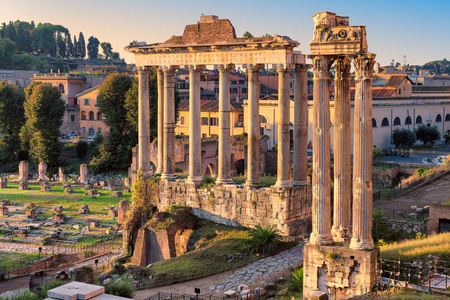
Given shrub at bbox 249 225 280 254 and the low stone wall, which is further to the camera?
the low stone wall

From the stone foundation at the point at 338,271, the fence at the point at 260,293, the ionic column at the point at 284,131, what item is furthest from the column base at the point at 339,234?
the ionic column at the point at 284,131

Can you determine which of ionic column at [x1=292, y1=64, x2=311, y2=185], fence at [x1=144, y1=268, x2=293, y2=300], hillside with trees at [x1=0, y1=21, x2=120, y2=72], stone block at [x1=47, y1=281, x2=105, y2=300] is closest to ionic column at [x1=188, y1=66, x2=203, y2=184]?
ionic column at [x1=292, y1=64, x2=311, y2=185]

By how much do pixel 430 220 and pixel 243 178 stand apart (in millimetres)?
8481

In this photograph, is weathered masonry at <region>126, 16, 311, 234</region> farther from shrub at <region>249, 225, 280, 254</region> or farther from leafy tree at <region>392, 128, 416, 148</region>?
leafy tree at <region>392, 128, 416, 148</region>

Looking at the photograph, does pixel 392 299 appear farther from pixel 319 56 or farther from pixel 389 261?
pixel 319 56

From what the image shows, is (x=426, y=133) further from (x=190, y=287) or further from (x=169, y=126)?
(x=190, y=287)

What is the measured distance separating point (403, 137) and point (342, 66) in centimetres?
4573

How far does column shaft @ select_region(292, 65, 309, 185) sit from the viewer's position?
1027 inches

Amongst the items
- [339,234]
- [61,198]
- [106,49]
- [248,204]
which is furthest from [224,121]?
[106,49]

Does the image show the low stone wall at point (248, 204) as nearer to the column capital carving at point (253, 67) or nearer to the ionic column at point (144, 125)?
the ionic column at point (144, 125)

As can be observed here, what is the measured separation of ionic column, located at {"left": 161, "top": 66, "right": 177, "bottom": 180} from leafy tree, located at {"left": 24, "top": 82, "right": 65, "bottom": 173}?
36877 millimetres

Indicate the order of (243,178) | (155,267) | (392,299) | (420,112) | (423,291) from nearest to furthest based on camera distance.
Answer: (392,299) → (423,291) → (155,267) → (243,178) → (420,112)

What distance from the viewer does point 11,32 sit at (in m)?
151

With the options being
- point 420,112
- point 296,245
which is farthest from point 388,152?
point 296,245
